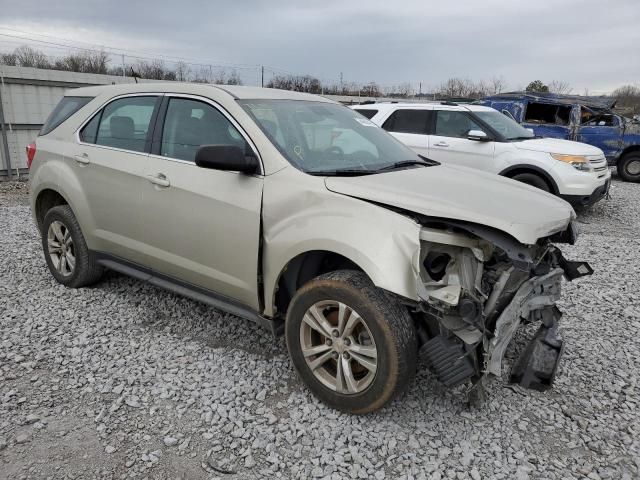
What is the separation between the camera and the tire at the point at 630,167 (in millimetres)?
13289

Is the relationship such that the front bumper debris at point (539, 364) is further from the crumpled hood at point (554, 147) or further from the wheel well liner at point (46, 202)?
the crumpled hood at point (554, 147)

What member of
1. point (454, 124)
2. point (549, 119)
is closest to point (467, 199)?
point (454, 124)

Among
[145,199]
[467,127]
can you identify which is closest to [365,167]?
[145,199]

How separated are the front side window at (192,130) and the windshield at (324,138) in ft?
0.68

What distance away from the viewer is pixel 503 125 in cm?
870

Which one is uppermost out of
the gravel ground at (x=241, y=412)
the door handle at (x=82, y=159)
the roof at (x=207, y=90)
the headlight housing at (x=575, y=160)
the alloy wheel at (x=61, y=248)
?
the roof at (x=207, y=90)

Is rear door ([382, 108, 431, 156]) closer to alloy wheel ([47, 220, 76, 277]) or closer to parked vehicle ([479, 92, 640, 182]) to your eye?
parked vehicle ([479, 92, 640, 182])

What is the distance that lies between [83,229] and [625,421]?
13.9ft

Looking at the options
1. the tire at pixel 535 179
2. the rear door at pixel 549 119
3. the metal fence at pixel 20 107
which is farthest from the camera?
the rear door at pixel 549 119

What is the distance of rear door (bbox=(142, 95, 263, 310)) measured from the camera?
3180 millimetres

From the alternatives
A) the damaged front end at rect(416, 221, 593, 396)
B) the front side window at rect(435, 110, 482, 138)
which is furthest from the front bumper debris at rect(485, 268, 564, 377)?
the front side window at rect(435, 110, 482, 138)

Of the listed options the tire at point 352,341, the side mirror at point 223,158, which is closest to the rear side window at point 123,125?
the side mirror at point 223,158

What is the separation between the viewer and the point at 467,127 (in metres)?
8.47

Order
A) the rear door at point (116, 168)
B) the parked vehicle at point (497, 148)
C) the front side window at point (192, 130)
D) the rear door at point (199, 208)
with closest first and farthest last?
the rear door at point (199, 208), the front side window at point (192, 130), the rear door at point (116, 168), the parked vehicle at point (497, 148)
